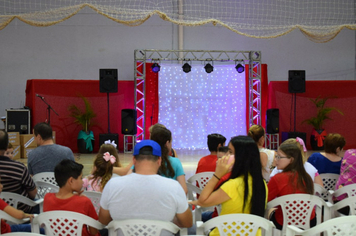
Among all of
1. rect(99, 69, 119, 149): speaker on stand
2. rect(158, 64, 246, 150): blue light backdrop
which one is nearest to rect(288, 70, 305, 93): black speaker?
rect(158, 64, 246, 150): blue light backdrop

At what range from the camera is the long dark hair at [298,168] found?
2.88 m

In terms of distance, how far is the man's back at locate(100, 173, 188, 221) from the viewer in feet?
7.48

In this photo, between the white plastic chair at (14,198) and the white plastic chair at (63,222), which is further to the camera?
the white plastic chair at (14,198)

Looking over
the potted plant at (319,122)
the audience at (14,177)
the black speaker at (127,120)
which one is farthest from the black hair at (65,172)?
the potted plant at (319,122)

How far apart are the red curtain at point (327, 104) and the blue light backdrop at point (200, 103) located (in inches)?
42.3

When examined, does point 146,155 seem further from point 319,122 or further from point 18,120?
point 319,122

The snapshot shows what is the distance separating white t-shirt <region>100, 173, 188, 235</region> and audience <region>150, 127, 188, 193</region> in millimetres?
795

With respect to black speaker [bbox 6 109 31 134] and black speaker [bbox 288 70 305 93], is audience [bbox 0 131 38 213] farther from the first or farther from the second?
black speaker [bbox 288 70 305 93]

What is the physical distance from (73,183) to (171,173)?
2.54ft

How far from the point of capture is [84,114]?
35.0 ft

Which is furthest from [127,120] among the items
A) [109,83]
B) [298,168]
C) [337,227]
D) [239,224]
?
[337,227]

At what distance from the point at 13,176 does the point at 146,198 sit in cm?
134

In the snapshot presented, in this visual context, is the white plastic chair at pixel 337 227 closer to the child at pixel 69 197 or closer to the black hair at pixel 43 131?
the child at pixel 69 197

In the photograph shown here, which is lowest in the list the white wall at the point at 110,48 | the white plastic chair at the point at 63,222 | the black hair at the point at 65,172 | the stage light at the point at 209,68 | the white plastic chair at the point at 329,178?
the white plastic chair at the point at 329,178
